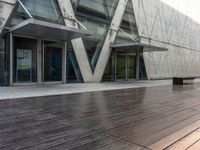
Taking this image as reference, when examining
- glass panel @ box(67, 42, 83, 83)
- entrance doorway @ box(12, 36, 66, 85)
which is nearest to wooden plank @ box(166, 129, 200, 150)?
entrance doorway @ box(12, 36, 66, 85)

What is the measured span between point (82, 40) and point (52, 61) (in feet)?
7.94

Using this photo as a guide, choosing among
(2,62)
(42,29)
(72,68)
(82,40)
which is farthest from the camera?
(82,40)

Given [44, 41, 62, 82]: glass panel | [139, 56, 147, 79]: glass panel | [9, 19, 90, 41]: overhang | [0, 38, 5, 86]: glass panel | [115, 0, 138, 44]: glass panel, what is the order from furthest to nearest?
[139, 56, 147, 79]: glass panel < [115, 0, 138, 44]: glass panel < [44, 41, 62, 82]: glass panel < [0, 38, 5, 86]: glass panel < [9, 19, 90, 41]: overhang

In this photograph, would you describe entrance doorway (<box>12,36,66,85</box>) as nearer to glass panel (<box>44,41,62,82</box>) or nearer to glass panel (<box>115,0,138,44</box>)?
glass panel (<box>44,41,62,82</box>)

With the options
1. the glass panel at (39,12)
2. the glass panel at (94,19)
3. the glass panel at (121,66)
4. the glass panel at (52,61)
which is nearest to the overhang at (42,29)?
the glass panel at (52,61)

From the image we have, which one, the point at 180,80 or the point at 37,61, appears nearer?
the point at 37,61

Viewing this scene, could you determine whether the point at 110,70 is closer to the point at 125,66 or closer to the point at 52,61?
the point at 125,66

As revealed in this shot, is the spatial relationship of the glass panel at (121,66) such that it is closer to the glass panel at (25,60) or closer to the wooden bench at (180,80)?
the wooden bench at (180,80)

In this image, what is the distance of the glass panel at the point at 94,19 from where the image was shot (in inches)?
498

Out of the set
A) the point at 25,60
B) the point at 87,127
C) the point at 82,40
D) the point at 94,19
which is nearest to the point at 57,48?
the point at 82,40

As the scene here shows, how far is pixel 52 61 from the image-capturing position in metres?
11.1

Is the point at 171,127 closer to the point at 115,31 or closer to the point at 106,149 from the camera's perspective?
the point at 106,149

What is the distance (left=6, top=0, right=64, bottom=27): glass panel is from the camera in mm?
9469

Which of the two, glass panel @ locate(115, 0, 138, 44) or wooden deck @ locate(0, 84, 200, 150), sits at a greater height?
glass panel @ locate(115, 0, 138, 44)
